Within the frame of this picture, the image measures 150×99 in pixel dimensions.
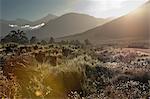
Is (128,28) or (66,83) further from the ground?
(66,83)

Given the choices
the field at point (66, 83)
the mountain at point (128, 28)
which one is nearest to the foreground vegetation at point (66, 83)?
the field at point (66, 83)

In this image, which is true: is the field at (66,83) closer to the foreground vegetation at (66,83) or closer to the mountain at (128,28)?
the foreground vegetation at (66,83)

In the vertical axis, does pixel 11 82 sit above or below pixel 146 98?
above

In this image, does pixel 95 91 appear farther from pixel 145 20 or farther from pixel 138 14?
pixel 138 14

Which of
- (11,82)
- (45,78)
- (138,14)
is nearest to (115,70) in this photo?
(45,78)

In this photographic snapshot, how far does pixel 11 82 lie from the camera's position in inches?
313

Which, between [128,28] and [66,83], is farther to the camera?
[128,28]

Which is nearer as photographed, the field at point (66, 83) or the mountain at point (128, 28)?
the field at point (66, 83)

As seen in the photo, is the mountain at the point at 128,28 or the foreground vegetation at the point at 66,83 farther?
the mountain at the point at 128,28

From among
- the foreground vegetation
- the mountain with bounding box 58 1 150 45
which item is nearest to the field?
the foreground vegetation

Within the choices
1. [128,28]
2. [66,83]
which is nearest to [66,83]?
[66,83]

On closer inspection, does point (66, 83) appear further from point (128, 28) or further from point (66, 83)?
point (128, 28)

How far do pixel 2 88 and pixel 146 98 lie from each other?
11.0ft

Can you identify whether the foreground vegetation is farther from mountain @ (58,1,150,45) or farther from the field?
mountain @ (58,1,150,45)
